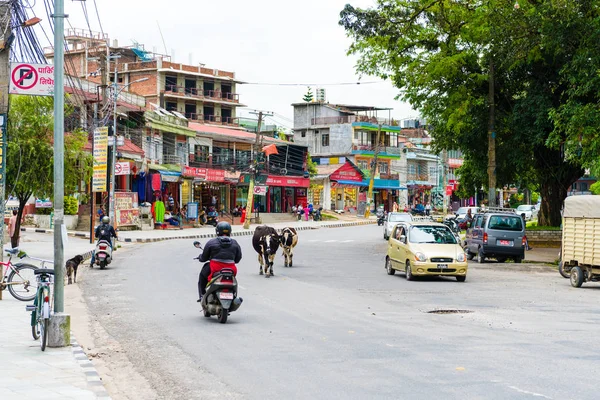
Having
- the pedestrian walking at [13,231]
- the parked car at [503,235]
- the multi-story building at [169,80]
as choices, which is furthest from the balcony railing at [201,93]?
the parked car at [503,235]

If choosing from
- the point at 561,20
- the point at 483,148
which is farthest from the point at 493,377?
the point at 483,148

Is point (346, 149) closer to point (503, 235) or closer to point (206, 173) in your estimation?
point (206, 173)

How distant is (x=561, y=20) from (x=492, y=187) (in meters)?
8.03

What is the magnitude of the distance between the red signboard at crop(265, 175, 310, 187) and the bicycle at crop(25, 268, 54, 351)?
6634cm

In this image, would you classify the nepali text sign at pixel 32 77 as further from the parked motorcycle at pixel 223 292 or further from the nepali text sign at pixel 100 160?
the nepali text sign at pixel 100 160

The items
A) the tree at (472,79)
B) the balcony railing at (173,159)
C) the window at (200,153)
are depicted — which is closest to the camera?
the tree at (472,79)

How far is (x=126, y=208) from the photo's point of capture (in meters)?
51.4

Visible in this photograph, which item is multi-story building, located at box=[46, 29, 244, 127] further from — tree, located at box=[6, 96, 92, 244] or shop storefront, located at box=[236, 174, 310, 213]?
tree, located at box=[6, 96, 92, 244]

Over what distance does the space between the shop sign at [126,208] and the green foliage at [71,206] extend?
8.32 ft

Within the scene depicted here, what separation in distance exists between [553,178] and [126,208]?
2605cm

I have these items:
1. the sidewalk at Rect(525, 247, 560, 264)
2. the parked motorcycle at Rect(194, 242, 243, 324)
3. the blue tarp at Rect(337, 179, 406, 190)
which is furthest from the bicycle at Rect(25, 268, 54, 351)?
the blue tarp at Rect(337, 179, 406, 190)

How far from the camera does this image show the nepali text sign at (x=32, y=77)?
48.2ft

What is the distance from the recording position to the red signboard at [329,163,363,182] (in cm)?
8944

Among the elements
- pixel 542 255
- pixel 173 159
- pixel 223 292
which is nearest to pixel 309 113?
pixel 173 159
